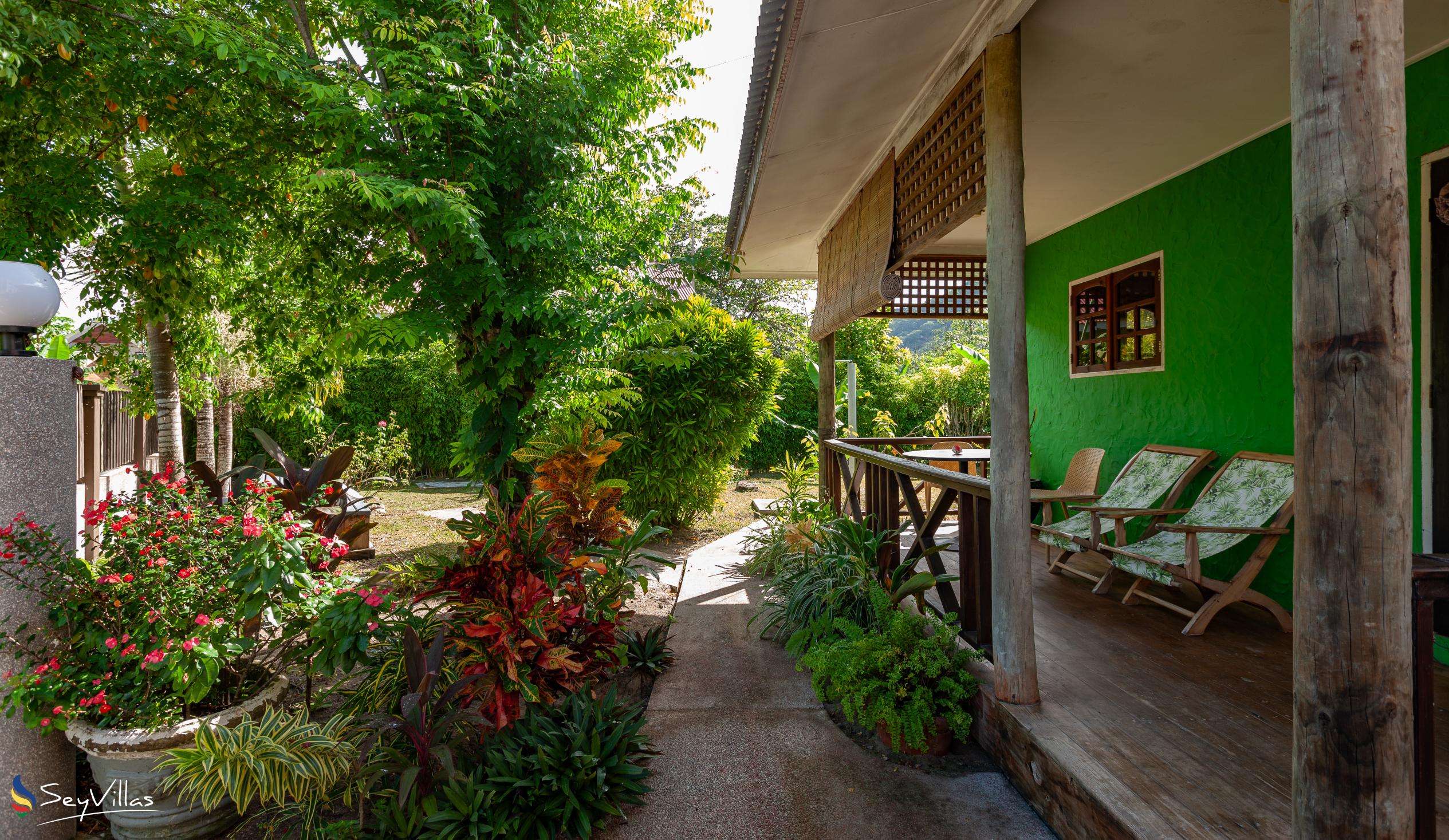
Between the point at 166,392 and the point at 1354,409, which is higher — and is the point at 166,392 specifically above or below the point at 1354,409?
above

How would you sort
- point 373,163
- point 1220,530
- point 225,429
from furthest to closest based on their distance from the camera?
point 225,429 < point 373,163 < point 1220,530

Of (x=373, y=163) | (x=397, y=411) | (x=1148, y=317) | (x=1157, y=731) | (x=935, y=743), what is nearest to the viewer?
(x=1157, y=731)

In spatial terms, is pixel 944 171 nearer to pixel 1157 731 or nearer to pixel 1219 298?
pixel 1219 298

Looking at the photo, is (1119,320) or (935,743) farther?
(1119,320)

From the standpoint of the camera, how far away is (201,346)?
5414mm

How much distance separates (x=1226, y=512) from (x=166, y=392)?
7016 mm

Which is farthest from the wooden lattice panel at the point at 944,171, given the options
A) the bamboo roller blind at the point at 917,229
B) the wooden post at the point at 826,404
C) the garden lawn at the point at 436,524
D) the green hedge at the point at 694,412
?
the garden lawn at the point at 436,524

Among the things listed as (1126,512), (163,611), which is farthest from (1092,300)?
(163,611)

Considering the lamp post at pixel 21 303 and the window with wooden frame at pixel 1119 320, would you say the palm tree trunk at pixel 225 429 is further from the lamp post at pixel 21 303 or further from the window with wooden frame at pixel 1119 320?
the window with wooden frame at pixel 1119 320

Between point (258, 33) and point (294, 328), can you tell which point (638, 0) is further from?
point (294, 328)

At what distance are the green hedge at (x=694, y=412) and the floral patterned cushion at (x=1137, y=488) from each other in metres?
3.50

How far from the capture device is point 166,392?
5.39 meters

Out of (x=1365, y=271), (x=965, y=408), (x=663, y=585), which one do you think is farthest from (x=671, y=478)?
(x=965, y=408)

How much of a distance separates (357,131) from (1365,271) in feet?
14.5
